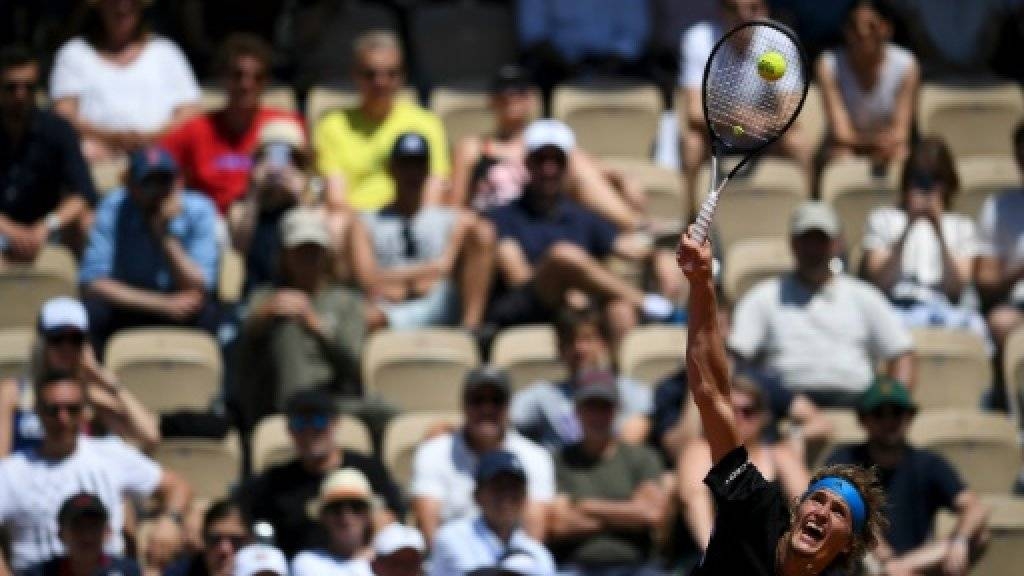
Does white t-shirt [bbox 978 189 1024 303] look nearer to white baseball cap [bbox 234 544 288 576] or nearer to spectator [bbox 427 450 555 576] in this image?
spectator [bbox 427 450 555 576]

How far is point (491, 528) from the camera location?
33.1 ft

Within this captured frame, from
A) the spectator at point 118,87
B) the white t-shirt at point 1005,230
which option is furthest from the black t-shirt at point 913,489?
the spectator at point 118,87

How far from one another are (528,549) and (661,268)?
2.54 metres

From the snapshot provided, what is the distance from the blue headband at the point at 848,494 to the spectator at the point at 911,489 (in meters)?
3.88

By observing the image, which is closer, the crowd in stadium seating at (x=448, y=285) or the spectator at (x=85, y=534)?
the spectator at (x=85, y=534)

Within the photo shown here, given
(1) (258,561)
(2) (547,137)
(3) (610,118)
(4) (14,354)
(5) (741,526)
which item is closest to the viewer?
(5) (741,526)

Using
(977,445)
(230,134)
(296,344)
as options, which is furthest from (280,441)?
(977,445)

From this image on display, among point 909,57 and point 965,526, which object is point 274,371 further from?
point 909,57

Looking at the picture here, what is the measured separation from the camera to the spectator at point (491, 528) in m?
9.98

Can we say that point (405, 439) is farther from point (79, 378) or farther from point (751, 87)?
point (751, 87)

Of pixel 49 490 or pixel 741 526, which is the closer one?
pixel 741 526

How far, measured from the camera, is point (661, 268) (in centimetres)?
1219

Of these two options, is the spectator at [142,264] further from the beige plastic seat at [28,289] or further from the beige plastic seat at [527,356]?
the beige plastic seat at [527,356]

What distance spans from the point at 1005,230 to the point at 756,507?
20.8 feet
